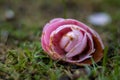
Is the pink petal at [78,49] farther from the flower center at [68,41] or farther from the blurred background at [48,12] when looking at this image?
the blurred background at [48,12]

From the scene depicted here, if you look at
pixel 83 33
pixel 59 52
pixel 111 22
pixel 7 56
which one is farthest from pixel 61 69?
pixel 111 22

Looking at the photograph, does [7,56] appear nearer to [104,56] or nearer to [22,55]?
[22,55]

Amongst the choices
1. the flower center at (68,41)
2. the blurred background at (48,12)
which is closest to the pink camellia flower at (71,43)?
the flower center at (68,41)

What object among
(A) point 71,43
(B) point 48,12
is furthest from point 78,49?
(B) point 48,12

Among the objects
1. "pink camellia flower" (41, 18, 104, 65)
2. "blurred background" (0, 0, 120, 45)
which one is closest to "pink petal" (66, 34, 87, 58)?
"pink camellia flower" (41, 18, 104, 65)

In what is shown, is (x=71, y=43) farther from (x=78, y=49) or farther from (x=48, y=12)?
(x=48, y=12)

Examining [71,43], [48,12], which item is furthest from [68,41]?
[48,12]

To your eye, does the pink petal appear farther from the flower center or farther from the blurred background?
the blurred background

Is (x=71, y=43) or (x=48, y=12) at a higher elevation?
(x=48, y=12)

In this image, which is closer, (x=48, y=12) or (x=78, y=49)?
(x=78, y=49)

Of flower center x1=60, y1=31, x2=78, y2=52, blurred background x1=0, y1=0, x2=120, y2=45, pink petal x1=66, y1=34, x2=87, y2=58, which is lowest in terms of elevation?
pink petal x1=66, y1=34, x2=87, y2=58
